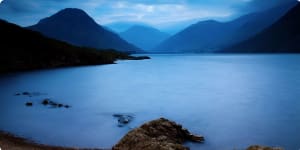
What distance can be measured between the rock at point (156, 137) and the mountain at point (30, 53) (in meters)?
101

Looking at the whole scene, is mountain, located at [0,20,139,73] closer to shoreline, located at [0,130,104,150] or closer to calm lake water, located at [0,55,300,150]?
calm lake water, located at [0,55,300,150]

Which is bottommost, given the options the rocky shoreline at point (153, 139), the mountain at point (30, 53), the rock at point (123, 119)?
the rock at point (123, 119)

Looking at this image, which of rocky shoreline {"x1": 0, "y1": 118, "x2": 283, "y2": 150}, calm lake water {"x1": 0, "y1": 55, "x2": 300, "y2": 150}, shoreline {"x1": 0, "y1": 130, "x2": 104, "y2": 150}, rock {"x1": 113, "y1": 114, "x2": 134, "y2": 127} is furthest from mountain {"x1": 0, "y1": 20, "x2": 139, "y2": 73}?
rocky shoreline {"x1": 0, "y1": 118, "x2": 283, "y2": 150}

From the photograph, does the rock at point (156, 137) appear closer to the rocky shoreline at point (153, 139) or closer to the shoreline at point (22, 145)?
the rocky shoreline at point (153, 139)

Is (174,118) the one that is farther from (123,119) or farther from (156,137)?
(156,137)

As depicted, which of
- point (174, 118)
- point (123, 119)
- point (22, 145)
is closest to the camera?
point (22, 145)

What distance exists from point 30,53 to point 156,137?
120m

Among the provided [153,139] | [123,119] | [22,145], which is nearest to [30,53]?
[123,119]

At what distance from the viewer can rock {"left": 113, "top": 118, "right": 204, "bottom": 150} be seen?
18.1 metres

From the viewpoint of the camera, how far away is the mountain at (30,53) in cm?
11627

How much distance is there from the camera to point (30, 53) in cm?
12662

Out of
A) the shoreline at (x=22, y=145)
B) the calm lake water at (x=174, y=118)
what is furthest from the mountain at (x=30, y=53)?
the shoreline at (x=22, y=145)

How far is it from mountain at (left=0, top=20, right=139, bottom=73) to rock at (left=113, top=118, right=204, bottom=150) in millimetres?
101460

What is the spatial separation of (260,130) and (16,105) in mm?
34812
